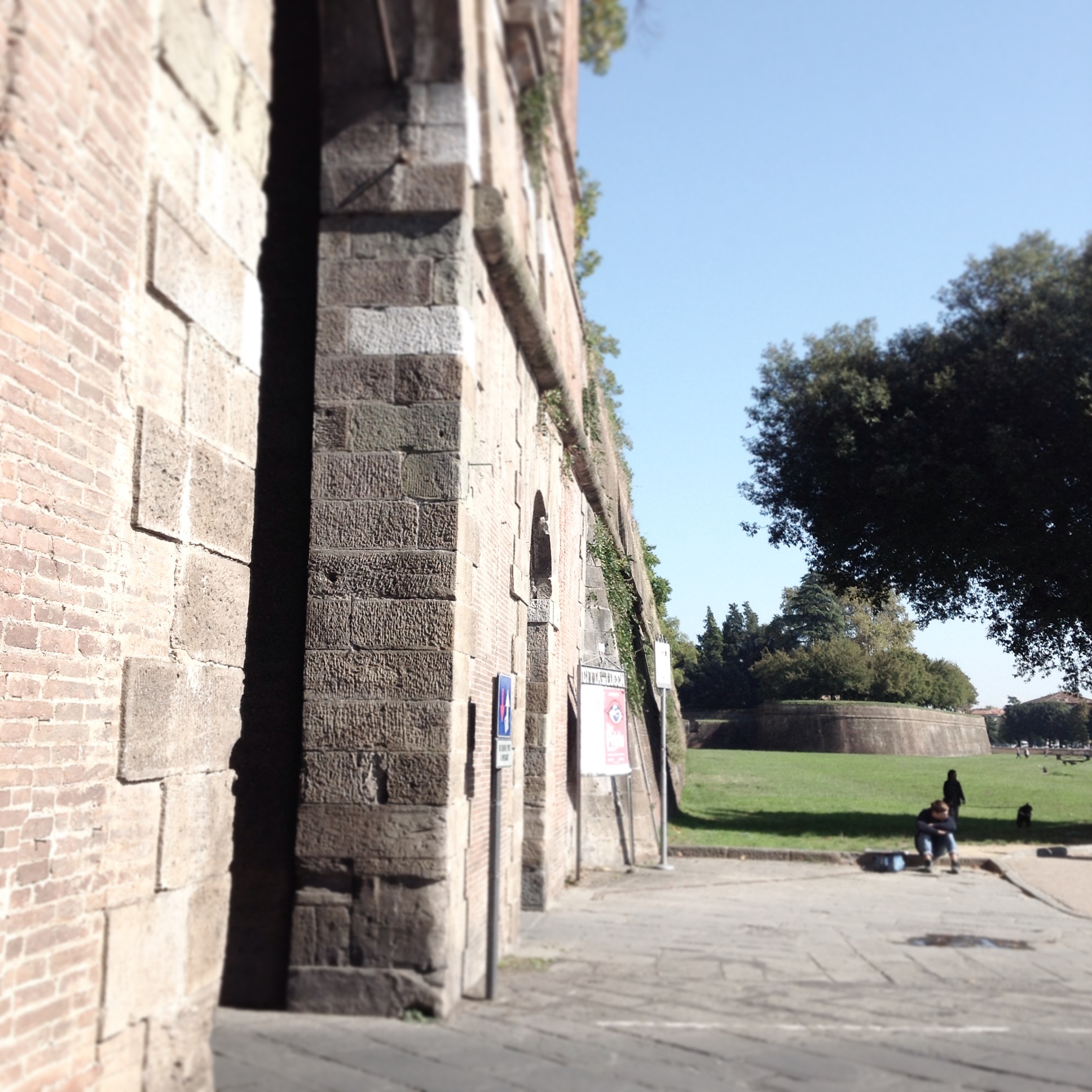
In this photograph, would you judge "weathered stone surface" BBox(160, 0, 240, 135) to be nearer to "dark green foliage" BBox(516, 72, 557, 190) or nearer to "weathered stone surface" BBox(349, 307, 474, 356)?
"weathered stone surface" BBox(349, 307, 474, 356)

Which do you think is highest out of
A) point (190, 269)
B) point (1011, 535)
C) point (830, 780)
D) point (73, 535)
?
point (1011, 535)

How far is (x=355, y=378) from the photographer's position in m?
6.70

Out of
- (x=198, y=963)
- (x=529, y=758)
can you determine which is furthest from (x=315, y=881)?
(x=529, y=758)

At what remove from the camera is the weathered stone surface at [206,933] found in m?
4.20

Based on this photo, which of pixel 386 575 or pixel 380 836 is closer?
pixel 380 836

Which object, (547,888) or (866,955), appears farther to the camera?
(547,888)

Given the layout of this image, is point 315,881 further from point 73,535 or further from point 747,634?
point 747,634

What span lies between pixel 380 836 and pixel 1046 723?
376 feet

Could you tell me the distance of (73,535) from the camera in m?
3.57

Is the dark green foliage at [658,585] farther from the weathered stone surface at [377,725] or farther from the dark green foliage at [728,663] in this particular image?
the dark green foliage at [728,663]

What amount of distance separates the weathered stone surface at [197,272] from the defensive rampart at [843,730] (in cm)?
5256

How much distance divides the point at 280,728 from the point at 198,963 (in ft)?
8.66

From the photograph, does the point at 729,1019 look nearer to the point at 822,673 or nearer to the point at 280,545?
the point at 280,545

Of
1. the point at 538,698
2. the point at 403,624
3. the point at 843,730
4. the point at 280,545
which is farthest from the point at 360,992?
the point at 843,730
